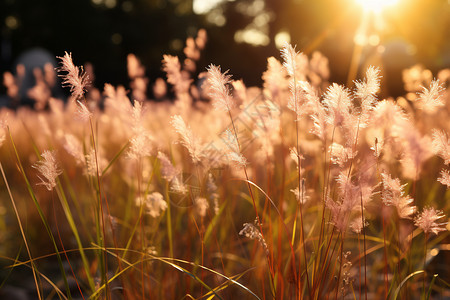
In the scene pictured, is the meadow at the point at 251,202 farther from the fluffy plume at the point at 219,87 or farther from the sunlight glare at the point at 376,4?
the sunlight glare at the point at 376,4

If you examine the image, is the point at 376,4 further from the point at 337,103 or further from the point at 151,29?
the point at 151,29

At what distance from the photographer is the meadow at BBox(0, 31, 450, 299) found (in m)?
0.85

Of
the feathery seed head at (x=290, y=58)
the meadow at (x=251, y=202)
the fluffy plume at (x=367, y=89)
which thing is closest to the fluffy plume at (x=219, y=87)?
the meadow at (x=251, y=202)

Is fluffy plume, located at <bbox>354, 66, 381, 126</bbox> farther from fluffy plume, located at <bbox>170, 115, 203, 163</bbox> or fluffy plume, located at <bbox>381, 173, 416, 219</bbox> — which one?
fluffy plume, located at <bbox>170, 115, 203, 163</bbox>

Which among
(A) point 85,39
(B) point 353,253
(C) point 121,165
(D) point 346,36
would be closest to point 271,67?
(B) point 353,253

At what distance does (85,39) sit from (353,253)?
67.6ft

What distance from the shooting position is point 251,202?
1.80m

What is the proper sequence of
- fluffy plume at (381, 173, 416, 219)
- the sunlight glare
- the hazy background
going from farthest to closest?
1. the hazy background
2. the sunlight glare
3. fluffy plume at (381, 173, 416, 219)

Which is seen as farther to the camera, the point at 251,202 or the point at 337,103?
the point at 251,202

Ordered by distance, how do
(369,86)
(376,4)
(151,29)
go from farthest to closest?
(151,29) < (376,4) < (369,86)

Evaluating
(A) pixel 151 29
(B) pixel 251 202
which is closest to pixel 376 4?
(B) pixel 251 202

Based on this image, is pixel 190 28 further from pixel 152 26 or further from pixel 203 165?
pixel 203 165

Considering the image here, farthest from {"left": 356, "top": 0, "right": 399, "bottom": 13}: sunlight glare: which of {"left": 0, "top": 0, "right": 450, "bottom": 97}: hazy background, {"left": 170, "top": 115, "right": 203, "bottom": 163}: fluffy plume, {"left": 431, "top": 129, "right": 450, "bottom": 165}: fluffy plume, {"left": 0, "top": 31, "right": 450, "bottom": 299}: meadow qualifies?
{"left": 0, "top": 0, "right": 450, "bottom": 97}: hazy background

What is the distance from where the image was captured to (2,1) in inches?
752
